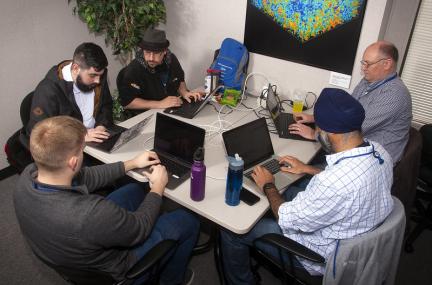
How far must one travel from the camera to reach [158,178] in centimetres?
171

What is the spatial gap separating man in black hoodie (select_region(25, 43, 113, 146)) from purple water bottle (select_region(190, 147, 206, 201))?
2.61 ft

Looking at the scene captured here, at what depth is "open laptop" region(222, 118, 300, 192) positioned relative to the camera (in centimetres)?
185

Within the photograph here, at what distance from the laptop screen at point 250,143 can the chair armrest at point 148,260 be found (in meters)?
0.63

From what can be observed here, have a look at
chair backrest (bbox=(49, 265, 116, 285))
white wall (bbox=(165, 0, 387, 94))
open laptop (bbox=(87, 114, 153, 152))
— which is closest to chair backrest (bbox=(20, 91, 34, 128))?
open laptop (bbox=(87, 114, 153, 152))

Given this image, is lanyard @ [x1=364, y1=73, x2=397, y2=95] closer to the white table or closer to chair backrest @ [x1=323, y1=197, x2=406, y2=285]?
the white table

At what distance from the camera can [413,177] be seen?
2041 mm

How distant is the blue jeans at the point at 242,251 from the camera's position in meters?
1.73

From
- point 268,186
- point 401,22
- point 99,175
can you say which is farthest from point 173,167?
point 401,22

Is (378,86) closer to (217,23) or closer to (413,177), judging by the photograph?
(413,177)

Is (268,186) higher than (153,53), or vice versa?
(153,53)

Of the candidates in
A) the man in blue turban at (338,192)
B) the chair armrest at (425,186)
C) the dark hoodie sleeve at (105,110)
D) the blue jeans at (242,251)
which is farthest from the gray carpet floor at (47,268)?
the dark hoodie sleeve at (105,110)

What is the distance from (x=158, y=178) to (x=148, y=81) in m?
1.26

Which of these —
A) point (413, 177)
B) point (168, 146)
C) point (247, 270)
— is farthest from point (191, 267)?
point (413, 177)

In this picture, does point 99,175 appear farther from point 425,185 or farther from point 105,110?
point 425,185
